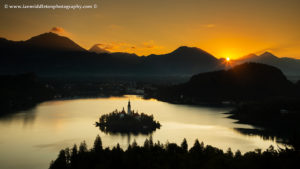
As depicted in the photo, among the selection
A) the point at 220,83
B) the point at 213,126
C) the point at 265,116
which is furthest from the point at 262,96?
the point at 213,126

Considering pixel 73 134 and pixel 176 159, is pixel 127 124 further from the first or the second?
pixel 176 159

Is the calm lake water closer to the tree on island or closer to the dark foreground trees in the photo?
the tree on island

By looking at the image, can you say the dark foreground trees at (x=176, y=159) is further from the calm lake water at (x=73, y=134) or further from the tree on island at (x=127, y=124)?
the tree on island at (x=127, y=124)

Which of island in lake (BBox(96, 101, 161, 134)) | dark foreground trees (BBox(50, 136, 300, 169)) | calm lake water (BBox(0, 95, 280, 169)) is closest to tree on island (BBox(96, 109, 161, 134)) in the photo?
island in lake (BBox(96, 101, 161, 134))

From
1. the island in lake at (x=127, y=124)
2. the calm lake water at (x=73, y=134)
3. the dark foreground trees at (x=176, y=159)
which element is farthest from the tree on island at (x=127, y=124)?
the dark foreground trees at (x=176, y=159)

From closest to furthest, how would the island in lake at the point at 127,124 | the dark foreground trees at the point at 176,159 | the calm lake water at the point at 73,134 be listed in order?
1. the dark foreground trees at the point at 176,159
2. the calm lake water at the point at 73,134
3. the island in lake at the point at 127,124
